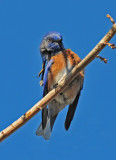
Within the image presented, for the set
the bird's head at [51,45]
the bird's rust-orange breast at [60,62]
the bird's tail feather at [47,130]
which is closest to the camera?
the bird's rust-orange breast at [60,62]

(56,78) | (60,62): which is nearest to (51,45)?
(60,62)

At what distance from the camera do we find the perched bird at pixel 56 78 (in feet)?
22.7

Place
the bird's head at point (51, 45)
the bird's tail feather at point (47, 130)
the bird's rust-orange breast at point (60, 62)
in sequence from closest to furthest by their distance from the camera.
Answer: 1. the bird's rust-orange breast at point (60, 62)
2. the bird's tail feather at point (47, 130)
3. the bird's head at point (51, 45)

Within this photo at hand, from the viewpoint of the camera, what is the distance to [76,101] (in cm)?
745

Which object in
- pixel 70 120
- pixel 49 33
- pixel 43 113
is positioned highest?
pixel 49 33

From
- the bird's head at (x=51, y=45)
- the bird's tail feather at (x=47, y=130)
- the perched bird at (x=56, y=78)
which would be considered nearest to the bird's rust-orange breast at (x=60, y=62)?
the perched bird at (x=56, y=78)

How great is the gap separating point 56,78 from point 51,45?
95 cm

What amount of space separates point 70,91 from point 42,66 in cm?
87

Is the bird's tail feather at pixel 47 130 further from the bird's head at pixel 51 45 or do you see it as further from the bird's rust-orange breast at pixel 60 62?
the bird's head at pixel 51 45

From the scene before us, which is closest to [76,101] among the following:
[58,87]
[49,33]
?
[49,33]

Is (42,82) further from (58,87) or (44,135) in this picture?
(58,87)

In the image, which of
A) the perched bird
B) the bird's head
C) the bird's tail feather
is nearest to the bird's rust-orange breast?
the perched bird

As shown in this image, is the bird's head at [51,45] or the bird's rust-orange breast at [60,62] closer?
the bird's rust-orange breast at [60,62]

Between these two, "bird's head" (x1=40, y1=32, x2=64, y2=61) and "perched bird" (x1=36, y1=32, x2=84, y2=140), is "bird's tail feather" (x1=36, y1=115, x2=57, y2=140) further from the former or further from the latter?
"bird's head" (x1=40, y1=32, x2=64, y2=61)
